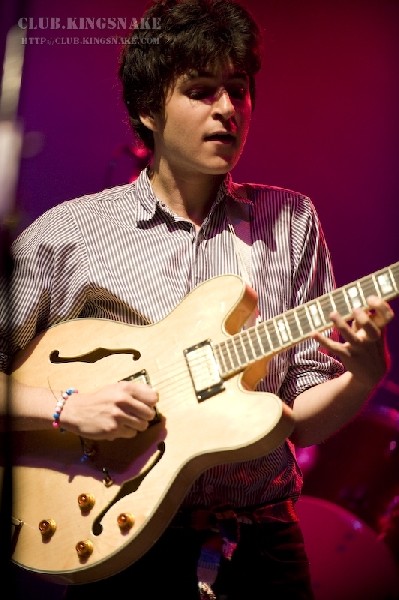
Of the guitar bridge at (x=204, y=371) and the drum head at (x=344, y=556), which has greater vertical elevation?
the guitar bridge at (x=204, y=371)

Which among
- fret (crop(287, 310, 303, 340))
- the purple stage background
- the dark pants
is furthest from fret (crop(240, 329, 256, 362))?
the purple stage background

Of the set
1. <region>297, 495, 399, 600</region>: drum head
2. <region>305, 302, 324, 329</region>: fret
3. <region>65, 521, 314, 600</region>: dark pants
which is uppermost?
<region>305, 302, 324, 329</region>: fret

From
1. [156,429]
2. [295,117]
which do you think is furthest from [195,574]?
[295,117]

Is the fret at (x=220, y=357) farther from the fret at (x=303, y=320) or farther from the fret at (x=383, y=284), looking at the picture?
the fret at (x=383, y=284)

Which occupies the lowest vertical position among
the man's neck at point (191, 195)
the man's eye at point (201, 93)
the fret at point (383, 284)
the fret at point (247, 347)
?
the fret at point (247, 347)

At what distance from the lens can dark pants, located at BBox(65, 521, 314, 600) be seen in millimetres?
2172

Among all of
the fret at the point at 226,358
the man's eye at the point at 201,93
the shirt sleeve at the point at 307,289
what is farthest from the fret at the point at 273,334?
the man's eye at the point at 201,93

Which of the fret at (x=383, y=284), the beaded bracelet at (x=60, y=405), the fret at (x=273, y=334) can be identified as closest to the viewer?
the fret at (x=383, y=284)

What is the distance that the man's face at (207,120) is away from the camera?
2434mm

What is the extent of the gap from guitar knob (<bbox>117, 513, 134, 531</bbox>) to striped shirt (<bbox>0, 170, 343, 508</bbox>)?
503 millimetres

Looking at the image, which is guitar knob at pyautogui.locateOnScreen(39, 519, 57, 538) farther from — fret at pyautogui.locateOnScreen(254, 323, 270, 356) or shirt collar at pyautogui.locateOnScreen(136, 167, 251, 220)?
shirt collar at pyautogui.locateOnScreen(136, 167, 251, 220)

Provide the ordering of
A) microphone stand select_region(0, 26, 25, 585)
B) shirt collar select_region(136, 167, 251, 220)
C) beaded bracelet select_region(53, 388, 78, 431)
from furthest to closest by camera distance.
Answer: shirt collar select_region(136, 167, 251, 220) < beaded bracelet select_region(53, 388, 78, 431) < microphone stand select_region(0, 26, 25, 585)

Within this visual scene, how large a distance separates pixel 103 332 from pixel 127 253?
28 cm

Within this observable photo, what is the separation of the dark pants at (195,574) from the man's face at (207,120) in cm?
109
